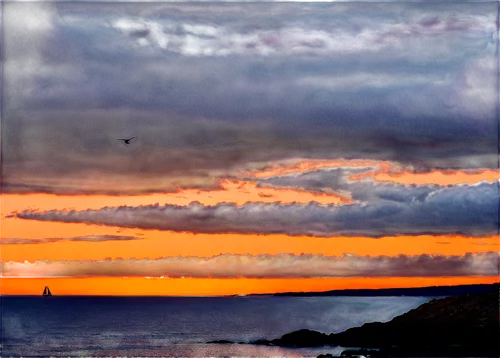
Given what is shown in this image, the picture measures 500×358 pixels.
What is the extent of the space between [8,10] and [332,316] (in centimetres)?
6661

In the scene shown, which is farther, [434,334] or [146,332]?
[146,332]

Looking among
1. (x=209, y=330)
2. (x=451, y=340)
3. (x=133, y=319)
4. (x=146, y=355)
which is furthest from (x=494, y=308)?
(x=133, y=319)

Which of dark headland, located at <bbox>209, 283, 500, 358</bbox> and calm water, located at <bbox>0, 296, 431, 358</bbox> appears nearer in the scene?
dark headland, located at <bbox>209, 283, 500, 358</bbox>

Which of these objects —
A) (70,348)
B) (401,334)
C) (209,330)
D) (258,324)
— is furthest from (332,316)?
(401,334)

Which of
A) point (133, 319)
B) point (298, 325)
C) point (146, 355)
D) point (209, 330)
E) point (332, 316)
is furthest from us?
point (332, 316)

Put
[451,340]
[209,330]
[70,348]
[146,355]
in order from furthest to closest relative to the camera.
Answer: [209,330] < [70,348] < [146,355] < [451,340]

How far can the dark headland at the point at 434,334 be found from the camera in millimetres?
33062

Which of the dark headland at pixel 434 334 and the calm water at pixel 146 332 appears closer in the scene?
the dark headland at pixel 434 334

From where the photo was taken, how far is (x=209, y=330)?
6247 cm

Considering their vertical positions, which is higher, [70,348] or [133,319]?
[133,319]

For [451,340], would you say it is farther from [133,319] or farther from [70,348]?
[133,319]

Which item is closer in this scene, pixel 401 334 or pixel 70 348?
pixel 401 334

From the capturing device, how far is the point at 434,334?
35781 millimetres

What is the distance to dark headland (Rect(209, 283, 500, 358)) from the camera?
3306 cm
